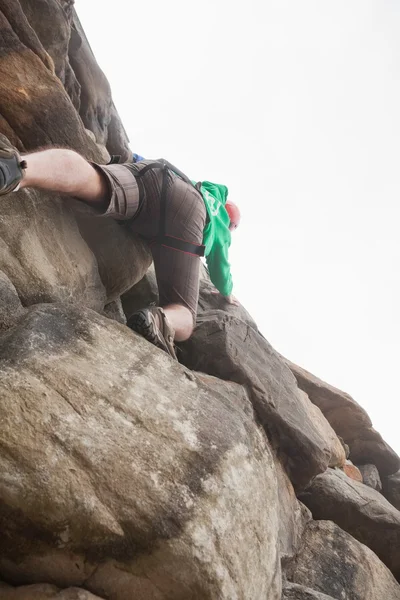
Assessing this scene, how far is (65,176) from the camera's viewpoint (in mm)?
4078

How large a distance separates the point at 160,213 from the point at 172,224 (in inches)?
8.2

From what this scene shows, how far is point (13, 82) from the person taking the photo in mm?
4781

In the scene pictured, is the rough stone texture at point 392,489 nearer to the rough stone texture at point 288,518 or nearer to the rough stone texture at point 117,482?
the rough stone texture at point 288,518

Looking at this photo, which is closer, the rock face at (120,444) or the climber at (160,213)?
the rock face at (120,444)

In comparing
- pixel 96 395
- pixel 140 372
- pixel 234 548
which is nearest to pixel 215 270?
pixel 140 372

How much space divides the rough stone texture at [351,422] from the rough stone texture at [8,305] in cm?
770

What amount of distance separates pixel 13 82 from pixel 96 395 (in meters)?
3.73

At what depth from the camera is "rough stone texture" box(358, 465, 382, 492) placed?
959 centimetres

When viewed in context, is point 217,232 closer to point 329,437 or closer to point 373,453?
point 329,437

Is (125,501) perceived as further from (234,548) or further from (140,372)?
(140,372)

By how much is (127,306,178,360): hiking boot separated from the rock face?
0.28 metres

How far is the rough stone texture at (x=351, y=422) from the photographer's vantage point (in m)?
10.4

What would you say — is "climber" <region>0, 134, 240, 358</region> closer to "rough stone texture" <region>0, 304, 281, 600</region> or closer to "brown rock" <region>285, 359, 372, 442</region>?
"rough stone texture" <region>0, 304, 281, 600</region>

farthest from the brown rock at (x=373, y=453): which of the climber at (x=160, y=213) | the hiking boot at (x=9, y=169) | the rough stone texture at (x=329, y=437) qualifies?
the hiking boot at (x=9, y=169)
